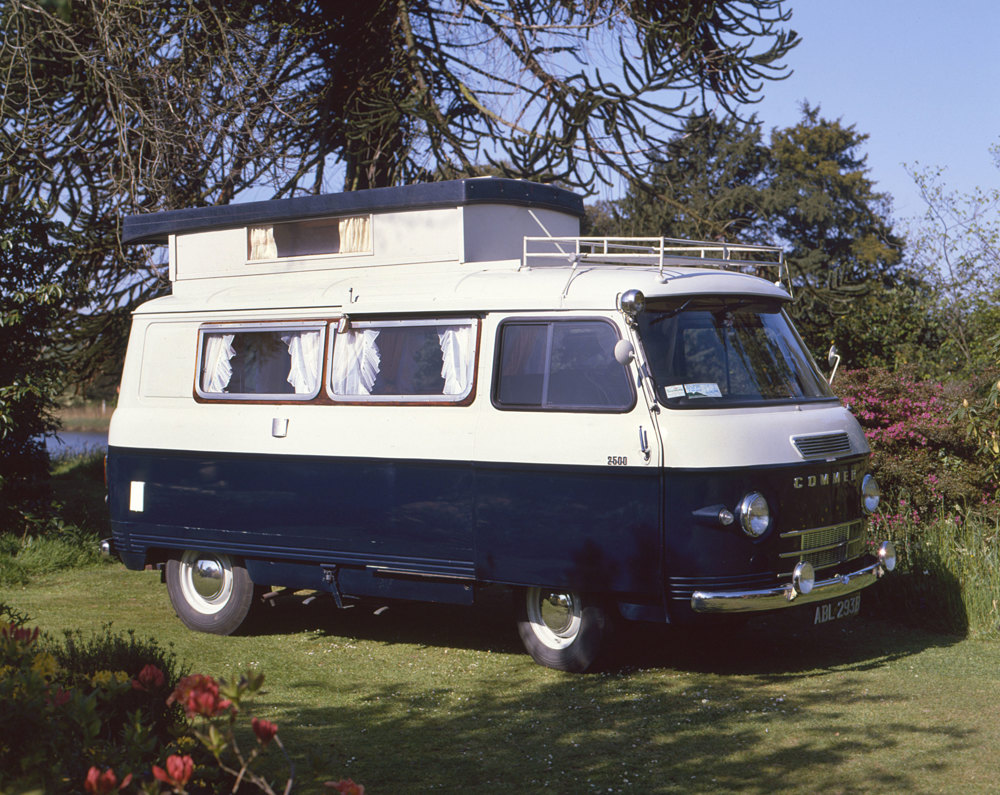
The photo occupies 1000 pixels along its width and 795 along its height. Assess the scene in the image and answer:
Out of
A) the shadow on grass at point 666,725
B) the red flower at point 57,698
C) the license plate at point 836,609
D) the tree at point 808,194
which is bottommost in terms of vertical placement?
the shadow on grass at point 666,725

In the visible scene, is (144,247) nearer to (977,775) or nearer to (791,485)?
(791,485)

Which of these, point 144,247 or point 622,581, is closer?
point 622,581

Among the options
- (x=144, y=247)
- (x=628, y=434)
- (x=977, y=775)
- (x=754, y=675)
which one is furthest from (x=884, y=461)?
(x=144, y=247)

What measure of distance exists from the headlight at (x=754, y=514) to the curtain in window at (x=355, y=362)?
9.55ft

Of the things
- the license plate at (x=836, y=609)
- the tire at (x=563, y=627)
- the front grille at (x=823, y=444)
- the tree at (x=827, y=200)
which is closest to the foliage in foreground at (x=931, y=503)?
the license plate at (x=836, y=609)

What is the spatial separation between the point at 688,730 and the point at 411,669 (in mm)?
2448

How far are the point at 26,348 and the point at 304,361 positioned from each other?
576 centimetres

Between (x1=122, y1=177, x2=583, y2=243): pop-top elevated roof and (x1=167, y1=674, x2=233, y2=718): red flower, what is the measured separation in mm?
5539

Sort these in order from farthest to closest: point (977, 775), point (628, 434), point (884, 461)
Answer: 1. point (884, 461)
2. point (628, 434)
3. point (977, 775)

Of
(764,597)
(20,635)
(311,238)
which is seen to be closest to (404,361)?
(311,238)

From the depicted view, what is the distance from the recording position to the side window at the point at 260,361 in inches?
360

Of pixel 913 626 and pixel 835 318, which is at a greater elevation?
pixel 835 318

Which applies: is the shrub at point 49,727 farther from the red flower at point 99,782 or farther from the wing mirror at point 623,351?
the wing mirror at point 623,351

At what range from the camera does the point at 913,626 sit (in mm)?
9383
